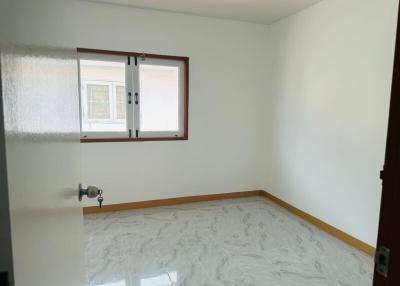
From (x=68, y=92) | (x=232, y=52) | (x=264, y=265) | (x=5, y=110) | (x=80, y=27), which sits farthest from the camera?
Result: (x=232, y=52)

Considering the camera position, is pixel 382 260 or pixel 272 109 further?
pixel 272 109

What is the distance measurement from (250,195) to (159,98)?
1913 millimetres

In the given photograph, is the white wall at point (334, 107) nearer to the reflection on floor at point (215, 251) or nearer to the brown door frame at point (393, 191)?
the reflection on floor at point (215, 251)

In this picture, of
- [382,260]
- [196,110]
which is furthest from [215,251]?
[382,260]

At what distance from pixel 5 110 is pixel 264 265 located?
2370 millimetres

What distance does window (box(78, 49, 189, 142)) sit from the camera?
10.8ft

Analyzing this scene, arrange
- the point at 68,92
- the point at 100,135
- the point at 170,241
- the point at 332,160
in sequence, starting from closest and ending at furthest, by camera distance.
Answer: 1. the point at 68,92
2. the point at 170,241
3. the point at 332,160
4. the point at 100,135

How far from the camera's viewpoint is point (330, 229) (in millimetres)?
2977

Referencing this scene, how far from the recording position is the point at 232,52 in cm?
377

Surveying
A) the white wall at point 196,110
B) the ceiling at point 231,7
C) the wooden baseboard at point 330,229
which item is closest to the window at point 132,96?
the white wall at point 196,110

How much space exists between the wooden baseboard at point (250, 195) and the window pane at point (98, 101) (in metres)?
1.12

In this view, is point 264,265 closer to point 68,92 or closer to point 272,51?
point 68,92

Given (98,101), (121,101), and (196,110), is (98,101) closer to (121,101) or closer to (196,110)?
(121,101)

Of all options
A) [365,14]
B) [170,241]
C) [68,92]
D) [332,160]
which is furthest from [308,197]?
[68,92]
